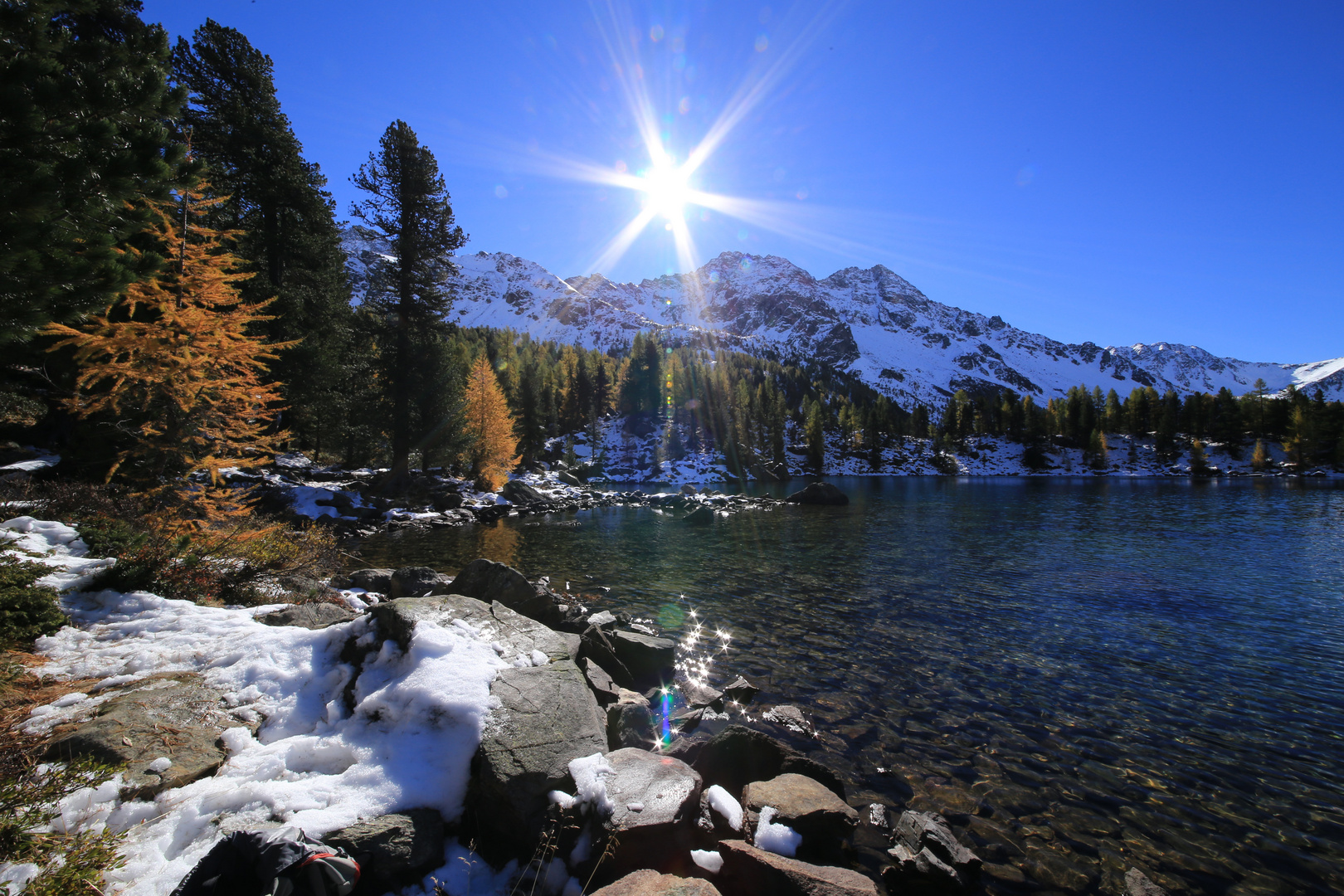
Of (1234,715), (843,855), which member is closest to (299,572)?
(843,855)

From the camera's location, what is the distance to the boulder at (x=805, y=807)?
6.41m

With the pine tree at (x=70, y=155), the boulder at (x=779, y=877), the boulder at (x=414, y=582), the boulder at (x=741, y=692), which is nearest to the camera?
the boulder at (x=779, y=877)

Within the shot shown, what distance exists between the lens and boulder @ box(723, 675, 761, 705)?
1059 centimetres

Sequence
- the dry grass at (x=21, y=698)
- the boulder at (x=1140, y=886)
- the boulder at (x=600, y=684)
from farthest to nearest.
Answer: the boulder at (x=600, y=684) < the boulder at (x=1140, y=886) < the dry grass at (x=21, y=698)

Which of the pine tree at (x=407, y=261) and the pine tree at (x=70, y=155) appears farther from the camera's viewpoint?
the pine tree at (x=407, y=261)

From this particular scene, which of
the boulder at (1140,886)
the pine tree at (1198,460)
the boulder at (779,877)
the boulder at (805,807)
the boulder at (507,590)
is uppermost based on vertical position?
the pine tree at (1198,460)

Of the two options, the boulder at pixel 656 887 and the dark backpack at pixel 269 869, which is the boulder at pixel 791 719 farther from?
the dark backpack at pixel 269 869

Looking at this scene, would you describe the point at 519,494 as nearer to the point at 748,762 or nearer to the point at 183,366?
the point at 183,366

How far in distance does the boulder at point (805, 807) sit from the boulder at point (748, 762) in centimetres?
44

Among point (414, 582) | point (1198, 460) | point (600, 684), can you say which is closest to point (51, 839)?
point (600, 684)

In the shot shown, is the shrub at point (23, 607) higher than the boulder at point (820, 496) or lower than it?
higher

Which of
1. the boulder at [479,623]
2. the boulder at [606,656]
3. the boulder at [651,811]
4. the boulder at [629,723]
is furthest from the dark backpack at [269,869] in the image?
the boulder at [606,656]

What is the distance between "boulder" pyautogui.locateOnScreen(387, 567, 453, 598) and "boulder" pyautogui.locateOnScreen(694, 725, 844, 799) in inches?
373

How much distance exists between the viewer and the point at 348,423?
31719mm
